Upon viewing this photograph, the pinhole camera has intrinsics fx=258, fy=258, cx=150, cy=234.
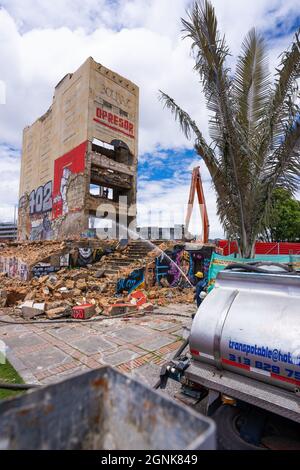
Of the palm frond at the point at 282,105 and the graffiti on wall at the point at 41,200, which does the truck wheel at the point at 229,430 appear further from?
the graffiti on wall at the point at 41,200

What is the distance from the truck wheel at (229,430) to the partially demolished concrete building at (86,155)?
19.1 m

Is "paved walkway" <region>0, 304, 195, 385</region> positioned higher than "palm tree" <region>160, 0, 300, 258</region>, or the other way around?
"palm tree" <region>160, 0, 300, 258</region>

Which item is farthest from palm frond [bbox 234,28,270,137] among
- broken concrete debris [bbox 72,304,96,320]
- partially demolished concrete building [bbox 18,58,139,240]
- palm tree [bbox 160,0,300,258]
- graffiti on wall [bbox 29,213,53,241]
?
graffiti on wall [bbox 29,213,53,241]

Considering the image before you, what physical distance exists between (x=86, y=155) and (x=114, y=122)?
15.6 feet

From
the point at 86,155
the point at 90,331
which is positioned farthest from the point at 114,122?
the point at 90,331

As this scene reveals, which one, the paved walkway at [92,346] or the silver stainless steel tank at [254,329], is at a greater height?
the silver stainless steel tank at [254,329]

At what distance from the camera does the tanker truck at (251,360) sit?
219cm

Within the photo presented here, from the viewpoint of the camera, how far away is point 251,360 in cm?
233

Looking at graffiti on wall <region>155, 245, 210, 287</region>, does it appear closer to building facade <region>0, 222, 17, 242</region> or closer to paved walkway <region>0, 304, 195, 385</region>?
paved walkway <region>0, 304, 195, 385</region>

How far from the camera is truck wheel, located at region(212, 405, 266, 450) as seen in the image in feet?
7.47

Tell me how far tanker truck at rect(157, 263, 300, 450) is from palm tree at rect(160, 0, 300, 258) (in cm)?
401

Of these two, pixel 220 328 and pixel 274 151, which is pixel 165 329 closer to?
pixel 220 328

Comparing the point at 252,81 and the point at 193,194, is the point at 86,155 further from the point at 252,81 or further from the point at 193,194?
the point at 252,81

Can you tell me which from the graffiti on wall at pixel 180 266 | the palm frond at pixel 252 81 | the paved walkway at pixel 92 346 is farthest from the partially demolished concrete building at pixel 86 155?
the palm frond at pixel 252 81
